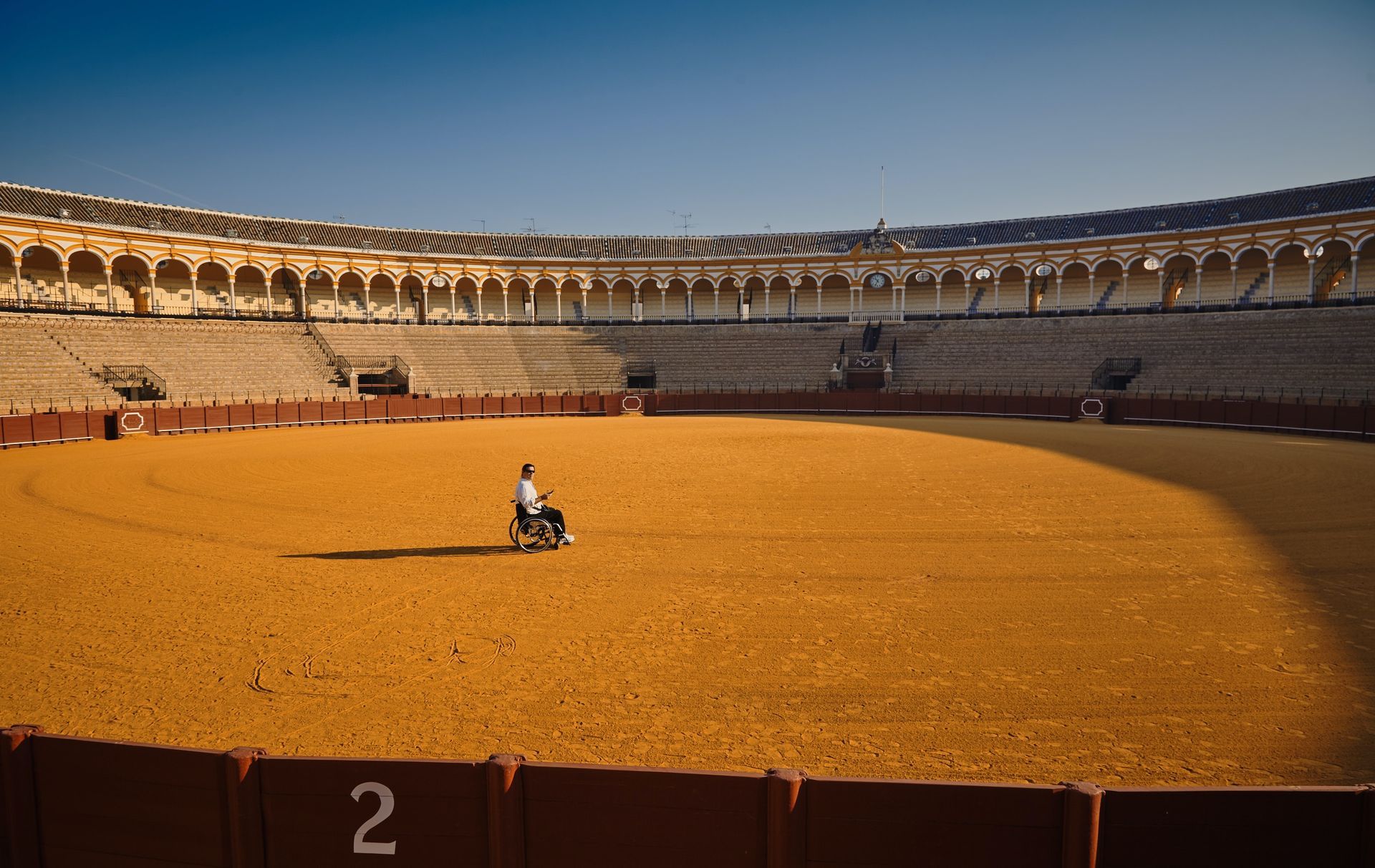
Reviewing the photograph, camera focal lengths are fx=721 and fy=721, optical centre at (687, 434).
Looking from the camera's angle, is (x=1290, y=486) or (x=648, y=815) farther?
(x=1290, y=486)

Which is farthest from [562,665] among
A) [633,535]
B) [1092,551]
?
[1092,551]

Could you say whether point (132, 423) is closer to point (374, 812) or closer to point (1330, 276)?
point (374, 812)

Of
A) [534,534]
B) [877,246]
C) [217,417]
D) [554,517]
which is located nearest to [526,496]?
[554,517]

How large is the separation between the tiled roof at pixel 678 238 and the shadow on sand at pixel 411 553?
3786 cm

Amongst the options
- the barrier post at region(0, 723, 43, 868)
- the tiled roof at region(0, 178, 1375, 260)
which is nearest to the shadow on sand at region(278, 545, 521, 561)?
the barrier post at region(0, 723, 43, 868)

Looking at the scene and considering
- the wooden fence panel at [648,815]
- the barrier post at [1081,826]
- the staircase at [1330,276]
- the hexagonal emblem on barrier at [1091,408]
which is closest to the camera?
the barrier post at [1081,826]

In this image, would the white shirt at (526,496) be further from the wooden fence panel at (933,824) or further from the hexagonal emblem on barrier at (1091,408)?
the hexagonal emblem on barrier at (1091,408)

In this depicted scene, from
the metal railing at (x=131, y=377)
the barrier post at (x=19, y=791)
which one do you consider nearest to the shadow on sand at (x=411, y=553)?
the barrier post at (x=19, y=791)

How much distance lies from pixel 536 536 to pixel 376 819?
7047 mm

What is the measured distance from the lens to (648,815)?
9.84 ft

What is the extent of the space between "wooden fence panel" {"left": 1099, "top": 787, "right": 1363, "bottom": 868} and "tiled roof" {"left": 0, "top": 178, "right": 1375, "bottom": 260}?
154ft

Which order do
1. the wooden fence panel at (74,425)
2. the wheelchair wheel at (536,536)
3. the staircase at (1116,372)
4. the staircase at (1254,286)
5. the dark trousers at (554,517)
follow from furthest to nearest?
the staircase at (1254,286)
the staircase at (1116,372)
the wooden fence panel at (74,425)
the wheelchair wheel at (536,536)
the dark trousers at (554,517)

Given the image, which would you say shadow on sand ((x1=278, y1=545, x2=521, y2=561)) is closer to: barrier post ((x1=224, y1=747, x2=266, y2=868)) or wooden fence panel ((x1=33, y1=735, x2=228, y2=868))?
wooden fence panel ((x1=33, y1=735, x2=228, y2=868))

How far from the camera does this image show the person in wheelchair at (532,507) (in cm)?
979
